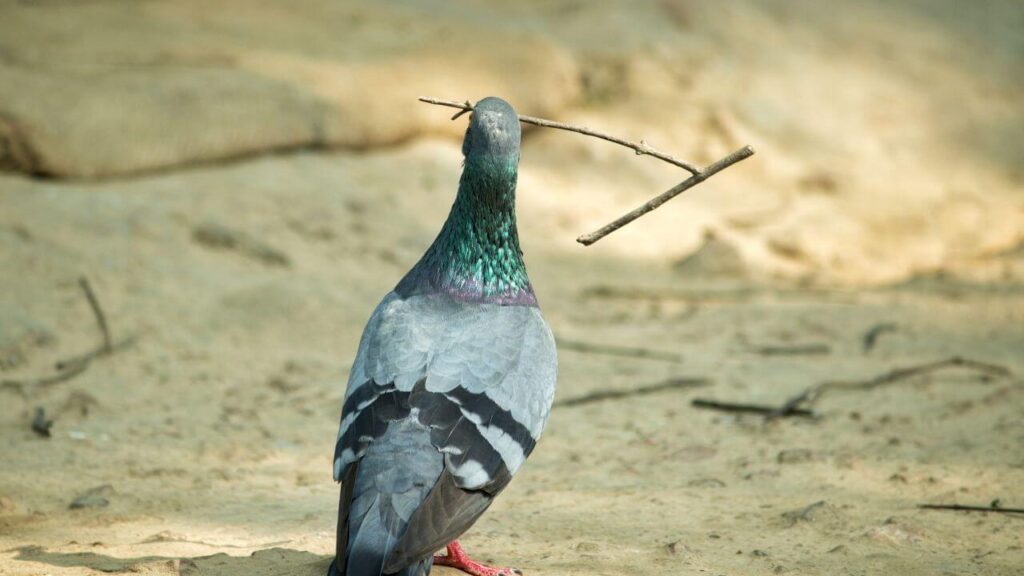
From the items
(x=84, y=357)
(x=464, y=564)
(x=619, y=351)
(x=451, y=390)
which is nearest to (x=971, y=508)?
(x=464, y=564)

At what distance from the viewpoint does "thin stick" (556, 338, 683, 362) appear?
5824 millimetres

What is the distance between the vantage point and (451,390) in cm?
331

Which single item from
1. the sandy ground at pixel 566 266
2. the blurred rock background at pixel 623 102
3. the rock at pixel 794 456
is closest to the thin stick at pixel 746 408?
the sandy ground at pixel 566 266

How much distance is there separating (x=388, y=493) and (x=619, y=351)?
2.98 metres

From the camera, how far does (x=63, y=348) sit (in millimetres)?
5391

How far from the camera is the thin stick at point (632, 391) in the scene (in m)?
5.20

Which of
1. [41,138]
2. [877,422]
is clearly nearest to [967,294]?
[877,422]

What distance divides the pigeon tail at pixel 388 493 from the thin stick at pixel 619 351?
9.08 ft

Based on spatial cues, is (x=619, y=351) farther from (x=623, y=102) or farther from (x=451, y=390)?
(x=623, y=102)

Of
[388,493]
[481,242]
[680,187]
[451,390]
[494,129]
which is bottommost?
[388,493]

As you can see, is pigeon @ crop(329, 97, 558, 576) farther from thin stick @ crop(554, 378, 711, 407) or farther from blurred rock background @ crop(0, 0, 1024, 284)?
blurred rock background @ crop(0, 0, 1024, 284)

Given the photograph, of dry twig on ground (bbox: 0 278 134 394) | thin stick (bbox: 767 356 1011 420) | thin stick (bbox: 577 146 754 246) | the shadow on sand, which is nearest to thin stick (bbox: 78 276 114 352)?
dry twig on ground (bbox: 0 278 134 394)

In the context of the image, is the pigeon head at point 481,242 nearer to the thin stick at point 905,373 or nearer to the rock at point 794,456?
the rock at point 794,456

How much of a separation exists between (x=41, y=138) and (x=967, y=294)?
5514 mm
